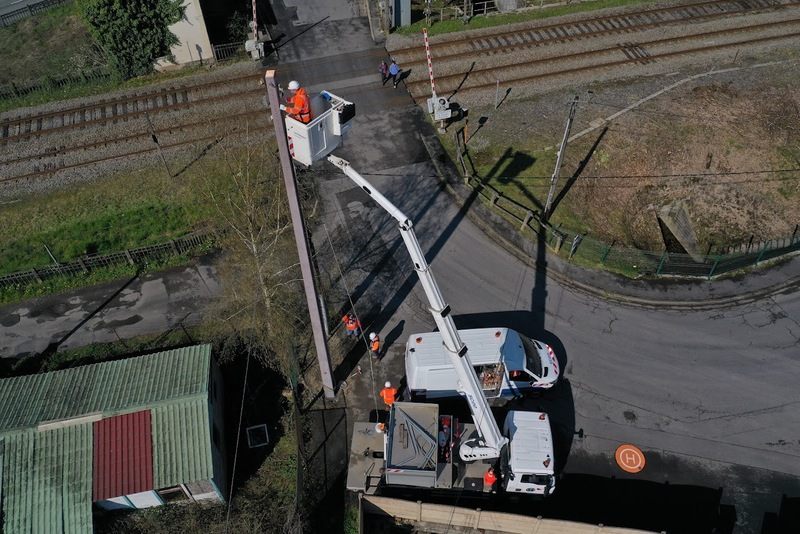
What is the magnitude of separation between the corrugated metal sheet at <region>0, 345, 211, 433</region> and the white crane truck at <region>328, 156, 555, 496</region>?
6.22 metres

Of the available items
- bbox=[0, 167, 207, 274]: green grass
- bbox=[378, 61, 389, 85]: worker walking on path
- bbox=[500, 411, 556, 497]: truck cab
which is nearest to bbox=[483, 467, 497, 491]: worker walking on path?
bbox=[500, 411, 556, 497]: truck cab

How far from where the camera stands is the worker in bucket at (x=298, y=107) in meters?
14.1

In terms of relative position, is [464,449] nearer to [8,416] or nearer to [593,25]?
[8,416]

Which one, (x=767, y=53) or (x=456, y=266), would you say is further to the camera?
(x=767, y=53)

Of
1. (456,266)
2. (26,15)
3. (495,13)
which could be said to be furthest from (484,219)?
(26,15)

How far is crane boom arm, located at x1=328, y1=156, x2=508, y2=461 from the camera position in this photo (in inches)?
587

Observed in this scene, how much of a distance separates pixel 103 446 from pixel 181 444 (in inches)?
94.4

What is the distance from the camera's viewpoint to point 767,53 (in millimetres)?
36719

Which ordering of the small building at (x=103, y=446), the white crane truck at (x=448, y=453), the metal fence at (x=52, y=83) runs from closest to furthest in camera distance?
the small building at (x=103, y=446) → the white crane truck at (x=448, y=453) → the metal fence at (x=52, y=83)

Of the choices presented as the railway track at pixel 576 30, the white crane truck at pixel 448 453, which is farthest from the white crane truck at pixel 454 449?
the railway track at pixel 576 30

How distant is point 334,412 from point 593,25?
3071 centimetres

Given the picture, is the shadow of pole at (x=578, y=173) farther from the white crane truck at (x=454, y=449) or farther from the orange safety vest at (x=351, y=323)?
the white crane truck at (x=454, y=449)

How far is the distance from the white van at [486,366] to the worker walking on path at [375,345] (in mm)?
1471

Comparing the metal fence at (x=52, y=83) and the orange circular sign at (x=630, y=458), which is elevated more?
the metal fence at (x=52, y=83)
